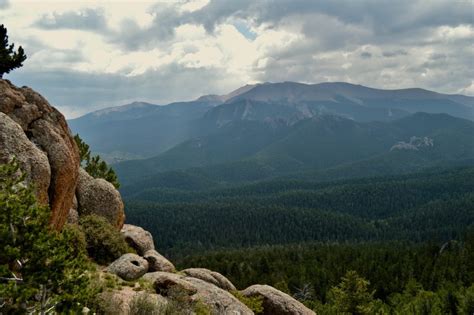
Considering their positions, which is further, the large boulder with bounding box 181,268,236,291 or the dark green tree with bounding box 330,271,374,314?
the dark green tree with bounding box 330,271,374,314

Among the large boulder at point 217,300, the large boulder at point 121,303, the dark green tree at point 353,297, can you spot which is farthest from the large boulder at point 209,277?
the dark green tree at point 353,297

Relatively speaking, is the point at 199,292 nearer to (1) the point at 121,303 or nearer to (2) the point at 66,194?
(1) the point at 121,303

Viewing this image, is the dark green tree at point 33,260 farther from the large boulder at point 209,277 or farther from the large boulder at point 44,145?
the large boulder at point 209,277

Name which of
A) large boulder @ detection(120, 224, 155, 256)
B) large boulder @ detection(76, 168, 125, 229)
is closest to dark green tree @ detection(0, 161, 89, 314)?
large boulder @ detection(76, 168, 125, 229)

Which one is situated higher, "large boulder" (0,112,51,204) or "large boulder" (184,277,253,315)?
"large boulder" (0,112,51,204)

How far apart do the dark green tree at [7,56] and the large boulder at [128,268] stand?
22.4 metres

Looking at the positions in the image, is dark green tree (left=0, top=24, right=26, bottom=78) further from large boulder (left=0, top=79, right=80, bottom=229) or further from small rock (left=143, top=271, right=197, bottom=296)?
small rock (left=143, top=271, right=197, bottom=296)

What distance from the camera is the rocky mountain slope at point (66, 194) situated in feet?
108

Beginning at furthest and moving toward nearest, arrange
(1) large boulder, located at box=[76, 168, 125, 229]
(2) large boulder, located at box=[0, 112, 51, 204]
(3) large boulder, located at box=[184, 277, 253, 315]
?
(1) large boulder, located at box=[76, 168, 125, 229] < (3) large boulder, located at box=[184, 277, 253, 315] < (2) large boulder, located at box=[0, 112, 51, 204]

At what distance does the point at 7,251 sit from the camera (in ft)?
58.3

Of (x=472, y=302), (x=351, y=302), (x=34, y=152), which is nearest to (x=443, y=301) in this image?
(x=472, y=302)

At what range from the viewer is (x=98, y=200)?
4866 centimetres

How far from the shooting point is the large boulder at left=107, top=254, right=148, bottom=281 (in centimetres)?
3594

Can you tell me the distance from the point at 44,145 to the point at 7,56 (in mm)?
10455
